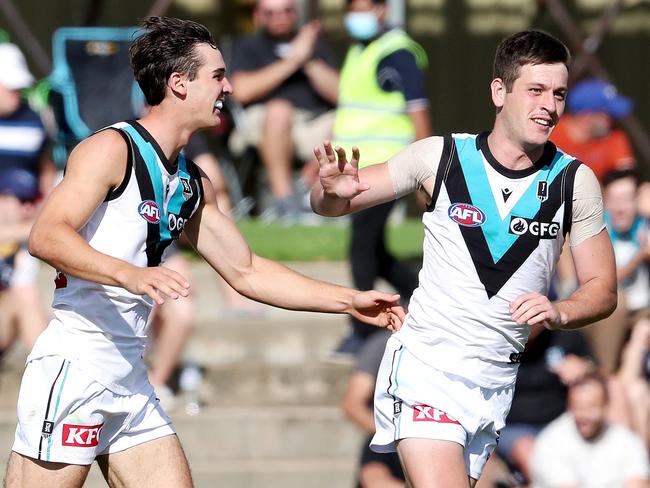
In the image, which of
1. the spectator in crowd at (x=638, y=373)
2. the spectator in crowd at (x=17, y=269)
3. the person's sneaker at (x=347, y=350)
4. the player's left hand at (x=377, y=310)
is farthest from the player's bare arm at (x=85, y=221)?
the spectator in crowd at (x=638, y=373)

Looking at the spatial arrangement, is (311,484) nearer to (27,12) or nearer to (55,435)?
(55,435)

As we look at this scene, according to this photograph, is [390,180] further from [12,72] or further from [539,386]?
[12,72]

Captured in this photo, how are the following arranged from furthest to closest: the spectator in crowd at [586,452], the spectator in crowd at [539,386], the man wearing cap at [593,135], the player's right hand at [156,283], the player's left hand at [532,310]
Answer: the man wearing cap at [593,135] < the spectator in crowd at [539,386] < the spectator in crowd at [586,452] < the player's left hand at [532,310] < the player's right hand at [156,283]

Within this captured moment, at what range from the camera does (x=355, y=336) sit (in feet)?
28.3

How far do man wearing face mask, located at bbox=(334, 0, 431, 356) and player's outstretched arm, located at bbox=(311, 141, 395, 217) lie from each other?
294 centimetres

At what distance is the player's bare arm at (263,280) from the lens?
5258mm

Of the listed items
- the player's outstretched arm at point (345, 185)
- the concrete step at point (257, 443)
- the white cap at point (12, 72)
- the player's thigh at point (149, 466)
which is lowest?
the concrete step at point (257, 443)

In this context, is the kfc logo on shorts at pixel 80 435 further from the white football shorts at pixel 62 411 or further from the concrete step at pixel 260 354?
the concrete step at pixel 260 354

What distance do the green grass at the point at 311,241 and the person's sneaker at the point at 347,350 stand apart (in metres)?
0.99

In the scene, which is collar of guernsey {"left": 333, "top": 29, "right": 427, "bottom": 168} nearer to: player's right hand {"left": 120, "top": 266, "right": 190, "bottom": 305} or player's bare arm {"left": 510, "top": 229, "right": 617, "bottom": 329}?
player's bare arm {"left": 510, "top": 229, "right": 617, "bottom": 329}

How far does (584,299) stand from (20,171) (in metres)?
4.59

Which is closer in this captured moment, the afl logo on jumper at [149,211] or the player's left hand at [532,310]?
the player's left hand at [532,310]

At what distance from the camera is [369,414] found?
295 inches

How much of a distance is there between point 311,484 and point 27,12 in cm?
581
